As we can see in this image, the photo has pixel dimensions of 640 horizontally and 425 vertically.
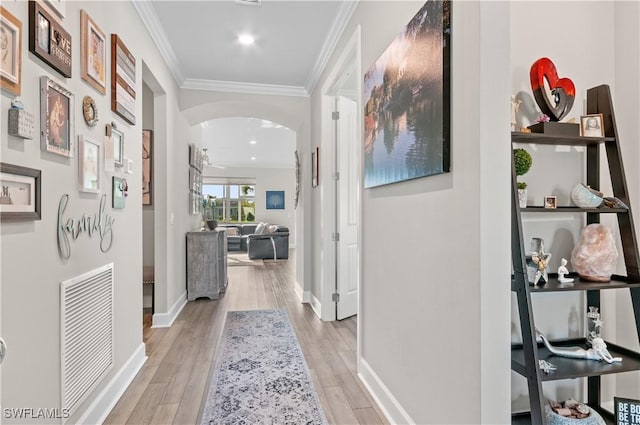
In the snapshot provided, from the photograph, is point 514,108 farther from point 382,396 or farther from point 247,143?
point 247,143

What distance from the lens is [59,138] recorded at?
60.7 inches

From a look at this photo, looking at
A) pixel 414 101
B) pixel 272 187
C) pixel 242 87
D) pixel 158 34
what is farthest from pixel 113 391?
pixel 272 187

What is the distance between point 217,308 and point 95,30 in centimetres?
320

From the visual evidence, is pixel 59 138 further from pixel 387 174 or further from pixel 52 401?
pixel 387 174

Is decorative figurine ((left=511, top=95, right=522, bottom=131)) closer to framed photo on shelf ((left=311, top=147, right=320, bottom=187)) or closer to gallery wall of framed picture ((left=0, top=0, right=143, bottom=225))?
gallery wall of framed picture ((left=0, top=0, right=143, bottom=225))

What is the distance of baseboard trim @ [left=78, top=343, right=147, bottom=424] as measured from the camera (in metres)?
1.87

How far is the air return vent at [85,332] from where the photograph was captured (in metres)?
1.62

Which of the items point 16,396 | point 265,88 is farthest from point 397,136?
point 265,88

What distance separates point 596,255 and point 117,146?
2.71 meters

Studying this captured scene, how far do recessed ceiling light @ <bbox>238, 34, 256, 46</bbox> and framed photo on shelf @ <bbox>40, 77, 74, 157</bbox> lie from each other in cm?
188

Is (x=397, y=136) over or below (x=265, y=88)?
below

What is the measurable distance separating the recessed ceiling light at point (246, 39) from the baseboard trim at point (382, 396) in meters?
2.87

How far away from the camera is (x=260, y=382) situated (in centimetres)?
241

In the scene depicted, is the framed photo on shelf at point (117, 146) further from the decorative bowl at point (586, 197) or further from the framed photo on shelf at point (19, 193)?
the decorative bowl at point (586, 197)
